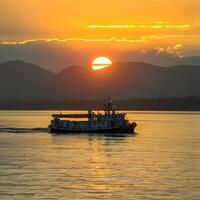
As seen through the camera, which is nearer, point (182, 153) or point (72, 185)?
point (72, 185)

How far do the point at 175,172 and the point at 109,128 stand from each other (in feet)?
253

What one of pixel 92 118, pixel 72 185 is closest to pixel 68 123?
pixel 92 118

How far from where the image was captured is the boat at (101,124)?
459 ft

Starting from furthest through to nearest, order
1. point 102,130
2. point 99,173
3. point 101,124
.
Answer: point 102,130 → point 101,124 → point 99,173

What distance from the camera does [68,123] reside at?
14912 cm

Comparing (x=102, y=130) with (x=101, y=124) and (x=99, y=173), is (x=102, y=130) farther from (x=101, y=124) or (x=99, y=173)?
(x=99, y=173)

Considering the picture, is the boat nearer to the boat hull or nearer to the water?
the boat hull

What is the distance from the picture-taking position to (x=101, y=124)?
143625mm

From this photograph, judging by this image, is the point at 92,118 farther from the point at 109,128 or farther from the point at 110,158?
Answer: the point at 110,158

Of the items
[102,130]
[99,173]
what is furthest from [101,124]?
[99,173]

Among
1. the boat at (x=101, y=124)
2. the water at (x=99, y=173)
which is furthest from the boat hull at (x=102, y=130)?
the water at (x=99, y=173)

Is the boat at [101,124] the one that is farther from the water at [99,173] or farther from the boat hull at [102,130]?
the water at [99,173]

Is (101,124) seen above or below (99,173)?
above

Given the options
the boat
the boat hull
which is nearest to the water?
the boat
